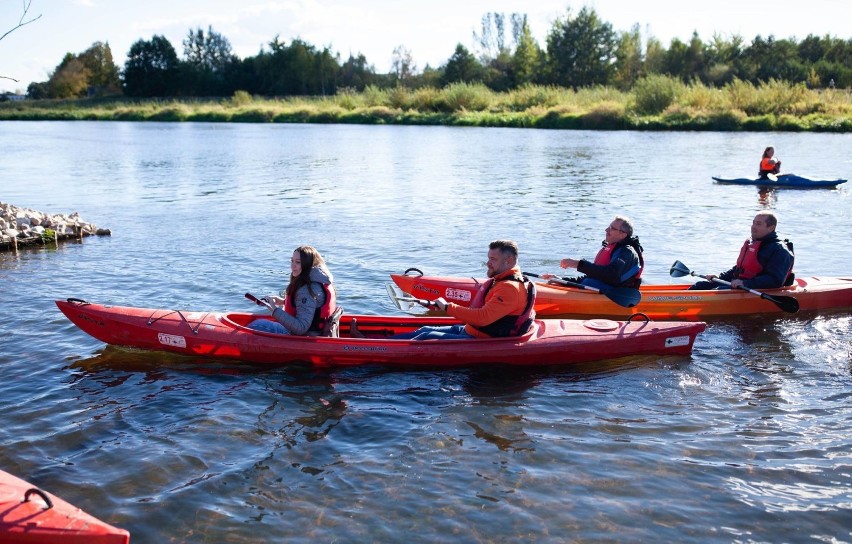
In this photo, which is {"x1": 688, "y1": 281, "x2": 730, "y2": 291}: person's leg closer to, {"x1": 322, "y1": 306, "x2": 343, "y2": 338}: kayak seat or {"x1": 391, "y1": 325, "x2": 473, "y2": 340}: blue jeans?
{"x1": 391, "y1": 325, "x2": 473, "y2": 340}: blue jeans

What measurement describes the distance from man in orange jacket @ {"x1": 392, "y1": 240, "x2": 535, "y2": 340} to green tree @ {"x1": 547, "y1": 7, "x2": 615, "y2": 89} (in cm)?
5454

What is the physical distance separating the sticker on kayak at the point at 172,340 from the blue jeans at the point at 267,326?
2.09ft

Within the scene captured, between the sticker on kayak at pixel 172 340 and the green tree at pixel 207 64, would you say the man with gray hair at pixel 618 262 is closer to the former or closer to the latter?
the sticker on kayak at pixel 172 340

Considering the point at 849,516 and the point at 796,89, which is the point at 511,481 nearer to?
the point at 849,516

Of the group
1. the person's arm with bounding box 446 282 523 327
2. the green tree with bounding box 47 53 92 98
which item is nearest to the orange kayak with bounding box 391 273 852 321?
the person's arm with bounding box 446 282 523 327

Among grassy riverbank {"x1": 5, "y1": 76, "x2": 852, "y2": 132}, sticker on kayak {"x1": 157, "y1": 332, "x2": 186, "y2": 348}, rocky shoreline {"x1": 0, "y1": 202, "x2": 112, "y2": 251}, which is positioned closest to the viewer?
sticker on kayak {"x1": 157, "y1": 332, "x2": 186, "y2": 348}

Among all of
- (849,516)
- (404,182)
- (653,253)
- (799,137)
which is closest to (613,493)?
(849,516)

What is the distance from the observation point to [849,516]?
16.3ft

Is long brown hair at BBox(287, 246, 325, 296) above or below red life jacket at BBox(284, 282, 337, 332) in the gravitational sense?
above

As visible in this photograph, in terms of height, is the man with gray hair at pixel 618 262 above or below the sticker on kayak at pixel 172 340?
above

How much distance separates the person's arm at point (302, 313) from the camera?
7195 millimetres

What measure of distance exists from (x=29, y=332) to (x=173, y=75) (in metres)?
66.8

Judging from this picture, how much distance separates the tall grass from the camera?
1400 inches

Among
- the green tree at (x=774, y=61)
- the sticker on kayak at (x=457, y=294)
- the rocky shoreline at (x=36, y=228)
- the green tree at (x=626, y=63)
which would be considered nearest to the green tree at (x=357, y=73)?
the green tree at (x=626, y=63)
